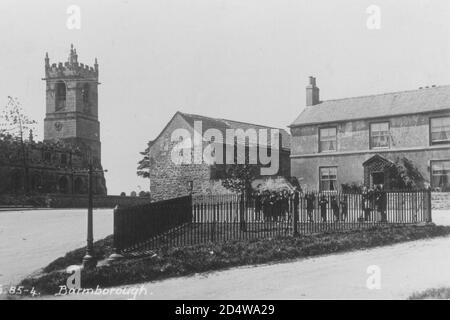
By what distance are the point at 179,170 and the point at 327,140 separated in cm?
1149

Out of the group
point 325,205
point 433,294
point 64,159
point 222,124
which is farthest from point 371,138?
point 64,159

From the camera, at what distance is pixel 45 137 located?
8181cm

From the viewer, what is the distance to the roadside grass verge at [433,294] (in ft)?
25.6

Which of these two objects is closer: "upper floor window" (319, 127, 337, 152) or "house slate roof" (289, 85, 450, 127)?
"house slate roof" (289, 85, 450, 127)

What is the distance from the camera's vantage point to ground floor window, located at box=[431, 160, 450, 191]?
31859mm

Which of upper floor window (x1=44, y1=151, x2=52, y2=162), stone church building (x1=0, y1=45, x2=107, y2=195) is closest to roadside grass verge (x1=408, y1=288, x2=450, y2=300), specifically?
stone church building (x1=0, y1=45, x2=107, y2=195)

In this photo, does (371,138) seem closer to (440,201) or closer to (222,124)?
(440,201)

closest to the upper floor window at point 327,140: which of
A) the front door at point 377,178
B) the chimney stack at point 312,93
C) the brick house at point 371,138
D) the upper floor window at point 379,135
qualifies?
the brick house at point 371,138

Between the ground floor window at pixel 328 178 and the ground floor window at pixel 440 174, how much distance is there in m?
6.47

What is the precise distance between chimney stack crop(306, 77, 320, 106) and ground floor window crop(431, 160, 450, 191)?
10.7 meters

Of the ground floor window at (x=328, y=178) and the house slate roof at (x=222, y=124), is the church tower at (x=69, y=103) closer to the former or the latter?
the house slate roof at (x=222, y=124)

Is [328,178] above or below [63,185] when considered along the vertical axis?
above

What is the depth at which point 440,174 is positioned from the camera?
32125 mm

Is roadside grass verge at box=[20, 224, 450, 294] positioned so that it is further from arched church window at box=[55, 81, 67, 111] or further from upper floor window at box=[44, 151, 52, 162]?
arched church window at box=[55, 81, 67, 111]
